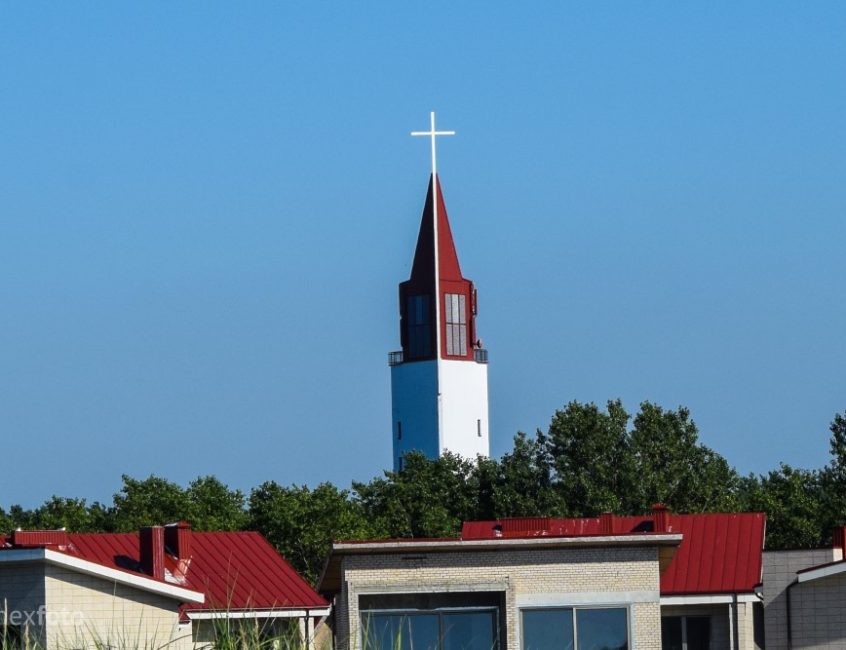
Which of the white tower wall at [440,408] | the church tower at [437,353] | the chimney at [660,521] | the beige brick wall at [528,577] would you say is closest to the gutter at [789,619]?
the chimney at [660,521]

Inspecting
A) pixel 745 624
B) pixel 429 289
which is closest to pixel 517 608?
pixel 745 624

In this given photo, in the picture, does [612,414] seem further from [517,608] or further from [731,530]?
[517,608]

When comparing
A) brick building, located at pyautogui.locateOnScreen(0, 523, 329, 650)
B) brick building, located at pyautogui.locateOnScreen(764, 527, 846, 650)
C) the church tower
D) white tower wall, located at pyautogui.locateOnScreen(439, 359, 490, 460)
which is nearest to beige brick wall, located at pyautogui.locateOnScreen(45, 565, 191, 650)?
brick building, located at pyautogui.locateOnScreen(0, 523, 329, 650)

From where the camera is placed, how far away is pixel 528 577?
109 feet

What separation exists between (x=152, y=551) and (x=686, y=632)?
11.5 metres

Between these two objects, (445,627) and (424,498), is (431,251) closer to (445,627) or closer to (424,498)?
(424,498)

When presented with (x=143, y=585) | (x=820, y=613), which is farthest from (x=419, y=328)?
(x=143, y=585)

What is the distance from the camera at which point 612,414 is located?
84688 mm

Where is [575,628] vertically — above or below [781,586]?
below

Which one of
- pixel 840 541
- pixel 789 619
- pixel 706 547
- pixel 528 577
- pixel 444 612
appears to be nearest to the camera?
pixel 444 612

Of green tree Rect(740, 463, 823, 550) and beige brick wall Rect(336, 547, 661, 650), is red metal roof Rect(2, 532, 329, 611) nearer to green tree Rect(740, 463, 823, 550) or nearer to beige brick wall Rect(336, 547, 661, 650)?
beige brick wall Rect(336, 547, 661, 650)

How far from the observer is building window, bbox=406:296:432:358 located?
12088cm

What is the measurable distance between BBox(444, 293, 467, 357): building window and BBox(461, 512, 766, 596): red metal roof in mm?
72951

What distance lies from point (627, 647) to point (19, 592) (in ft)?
34.9
